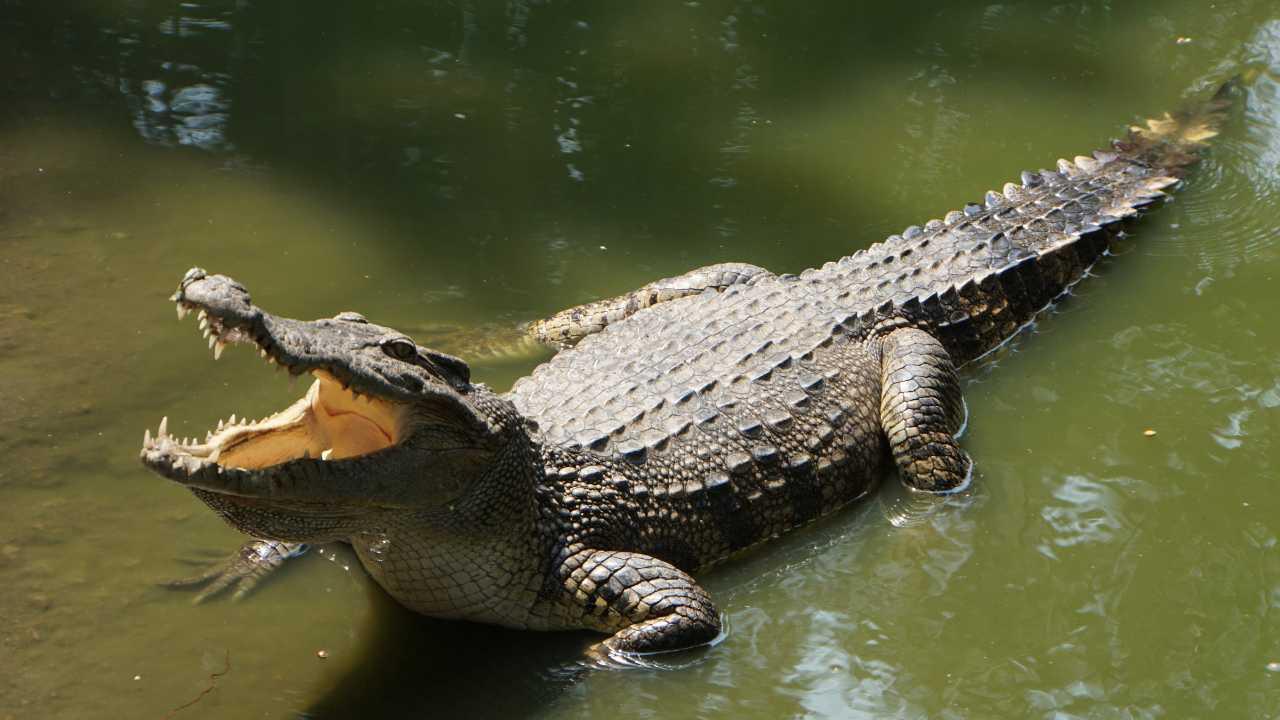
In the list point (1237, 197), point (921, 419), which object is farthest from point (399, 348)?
point (1237, 197)

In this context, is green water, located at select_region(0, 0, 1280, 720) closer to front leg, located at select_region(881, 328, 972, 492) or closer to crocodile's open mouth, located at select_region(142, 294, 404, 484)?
front leg, located at select_region(881, 328, 972, 492)

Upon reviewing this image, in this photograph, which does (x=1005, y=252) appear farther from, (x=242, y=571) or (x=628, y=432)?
(x=242, y=571)

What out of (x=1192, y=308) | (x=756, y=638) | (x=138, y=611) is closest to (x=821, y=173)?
(x=1192, y=308)

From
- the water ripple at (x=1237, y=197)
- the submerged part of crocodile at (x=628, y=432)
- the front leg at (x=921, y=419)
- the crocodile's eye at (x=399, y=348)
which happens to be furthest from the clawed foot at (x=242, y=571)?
the water ripple at (x=1237, y=197)

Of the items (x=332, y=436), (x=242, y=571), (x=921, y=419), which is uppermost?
(x=332, y=436)

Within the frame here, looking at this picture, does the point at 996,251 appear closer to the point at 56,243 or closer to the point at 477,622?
the point at 477,622
